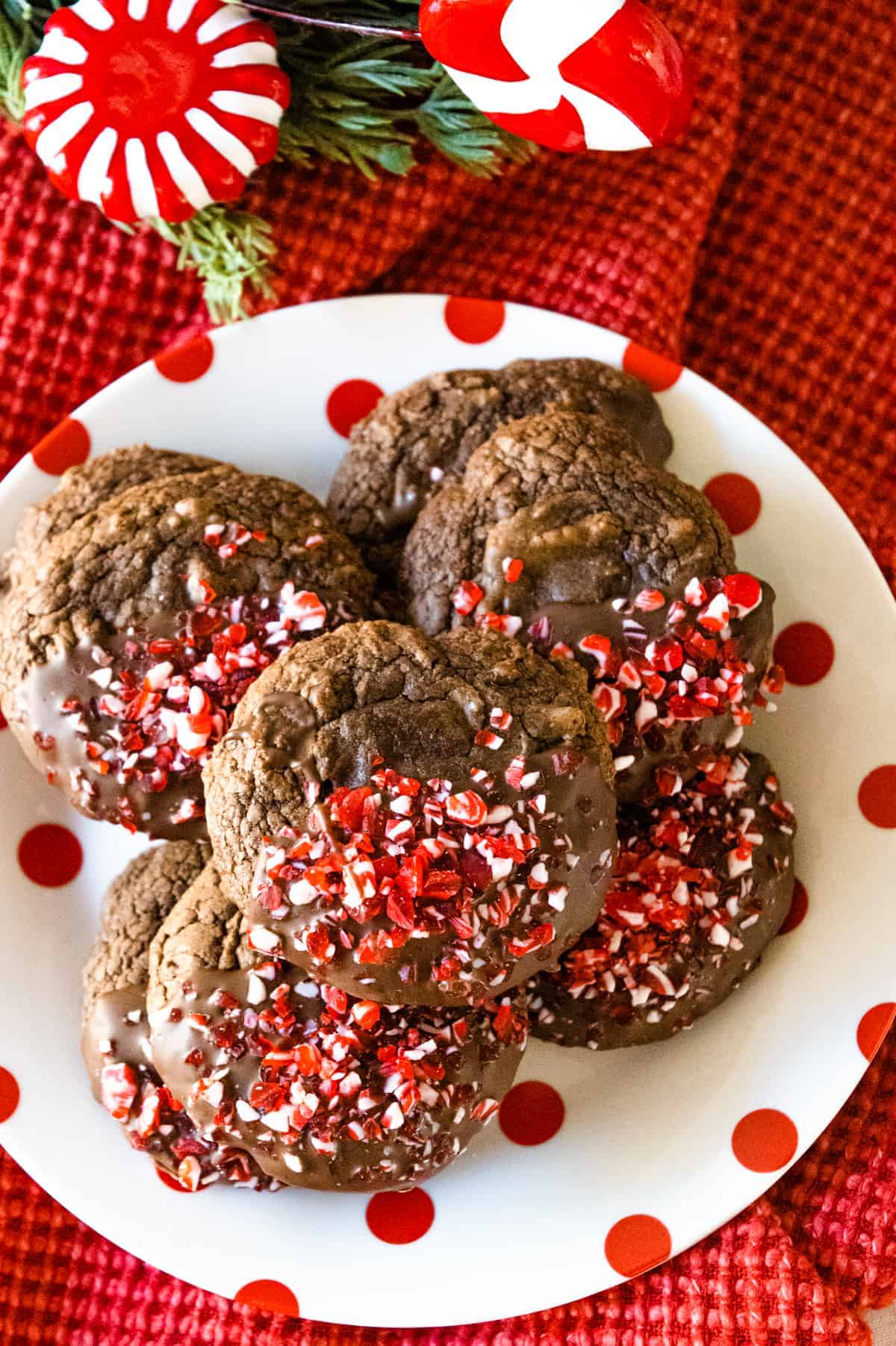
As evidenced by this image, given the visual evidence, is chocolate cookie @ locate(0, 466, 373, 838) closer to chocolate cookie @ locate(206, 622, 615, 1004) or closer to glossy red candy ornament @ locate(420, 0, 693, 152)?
chocolate cookie @ locate(206, 622, 615, 1004)

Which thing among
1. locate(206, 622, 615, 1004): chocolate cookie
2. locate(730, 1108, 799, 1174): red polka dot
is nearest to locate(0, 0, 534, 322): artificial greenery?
locate(206, 622, 615, 1004): chocolate cookie

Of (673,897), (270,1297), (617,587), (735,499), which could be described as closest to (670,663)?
(617,587)

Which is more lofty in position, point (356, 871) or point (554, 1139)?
point (356, 871)

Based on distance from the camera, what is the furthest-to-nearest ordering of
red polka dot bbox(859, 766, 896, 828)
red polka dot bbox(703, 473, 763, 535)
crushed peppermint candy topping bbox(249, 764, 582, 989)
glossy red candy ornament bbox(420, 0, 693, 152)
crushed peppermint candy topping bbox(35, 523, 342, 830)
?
red polka dot bbox(703, 473, 763, 535)
red polka dot bbox(859, 766, 896, 828)
crushed peppermint candy topping bbox(35, 523, 342, 830)
glossy red candy ornament bbox(420, 0, 693, 152)
crushed peppermint candy topping bbox(249, 764, 582, 989)

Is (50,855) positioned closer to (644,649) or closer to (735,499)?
(644,649)

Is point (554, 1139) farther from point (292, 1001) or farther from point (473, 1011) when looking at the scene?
point (292, 1001)

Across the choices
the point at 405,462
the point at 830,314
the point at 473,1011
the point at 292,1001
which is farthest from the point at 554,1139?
the point at 830,314
